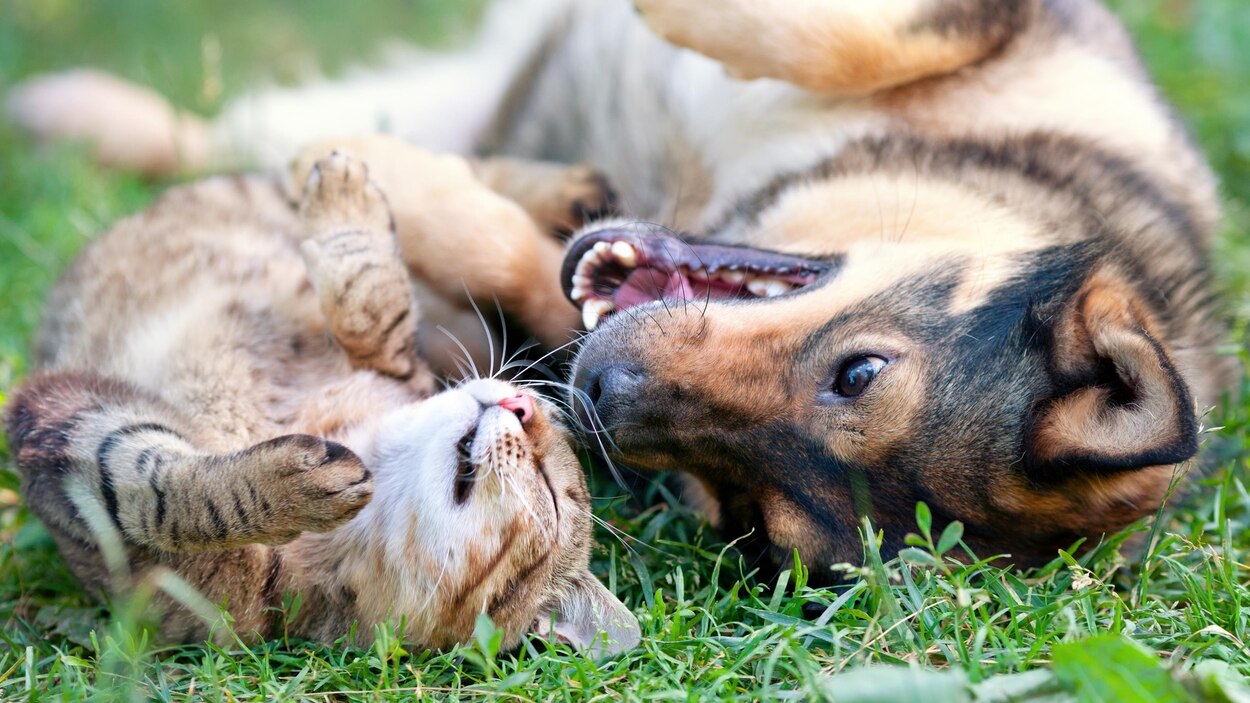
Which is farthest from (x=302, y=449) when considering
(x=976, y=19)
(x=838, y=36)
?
(x=976, y=19)

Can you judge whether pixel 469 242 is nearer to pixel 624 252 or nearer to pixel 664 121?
pixel 624 252

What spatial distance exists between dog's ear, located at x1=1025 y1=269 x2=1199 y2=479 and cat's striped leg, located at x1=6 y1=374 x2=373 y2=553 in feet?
5.84

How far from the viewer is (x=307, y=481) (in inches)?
104

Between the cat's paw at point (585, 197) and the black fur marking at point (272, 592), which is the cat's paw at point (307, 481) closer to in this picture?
the black fur marking at point (272, 592)

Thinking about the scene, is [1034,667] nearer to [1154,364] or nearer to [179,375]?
[1154,364]

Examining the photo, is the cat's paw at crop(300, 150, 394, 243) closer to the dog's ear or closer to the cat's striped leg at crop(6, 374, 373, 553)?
the cat's striped leg at crop(6, 374, 373, 553)

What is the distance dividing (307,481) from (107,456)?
0.65 m

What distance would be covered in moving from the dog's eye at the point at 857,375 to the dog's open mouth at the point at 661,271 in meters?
0.44

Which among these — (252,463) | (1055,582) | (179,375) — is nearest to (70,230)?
(179,375)

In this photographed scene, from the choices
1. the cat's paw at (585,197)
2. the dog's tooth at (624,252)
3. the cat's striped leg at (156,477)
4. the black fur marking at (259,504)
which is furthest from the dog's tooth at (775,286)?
the black fur marking at (259,504)

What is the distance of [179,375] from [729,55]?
2.24 m

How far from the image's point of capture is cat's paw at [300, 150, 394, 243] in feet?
11.6

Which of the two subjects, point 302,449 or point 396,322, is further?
point 396,322

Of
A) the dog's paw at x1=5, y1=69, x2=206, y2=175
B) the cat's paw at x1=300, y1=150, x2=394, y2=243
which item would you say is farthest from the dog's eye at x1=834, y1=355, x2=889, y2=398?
the dog's paw at x1=5, y1=69, x2=206, y2=175
